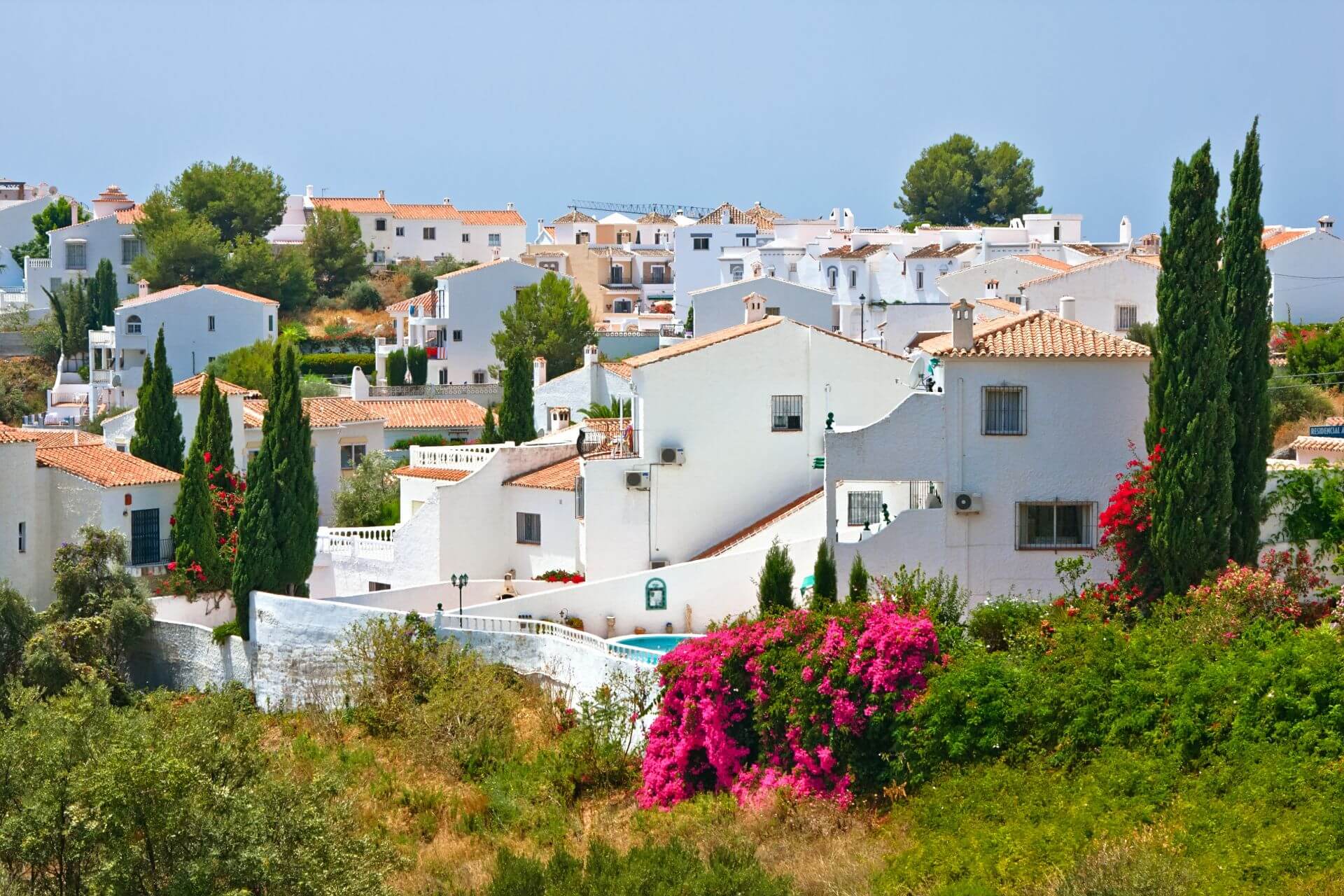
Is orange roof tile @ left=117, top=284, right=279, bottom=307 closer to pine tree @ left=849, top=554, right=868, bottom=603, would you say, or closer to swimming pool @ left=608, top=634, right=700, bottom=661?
swimming pool @ left=608, top=634, right=700, bottom=661

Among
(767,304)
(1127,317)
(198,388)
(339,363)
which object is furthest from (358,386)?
(1127,317)

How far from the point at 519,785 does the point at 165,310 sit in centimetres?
6119

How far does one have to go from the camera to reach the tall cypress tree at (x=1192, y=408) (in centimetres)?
3253

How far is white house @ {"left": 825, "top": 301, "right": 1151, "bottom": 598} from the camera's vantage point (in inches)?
1387

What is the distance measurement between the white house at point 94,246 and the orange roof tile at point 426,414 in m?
39.2

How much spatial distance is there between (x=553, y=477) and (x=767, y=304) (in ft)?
86.5

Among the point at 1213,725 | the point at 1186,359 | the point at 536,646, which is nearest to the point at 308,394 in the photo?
the point at 536,646

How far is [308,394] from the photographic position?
79.8 meters

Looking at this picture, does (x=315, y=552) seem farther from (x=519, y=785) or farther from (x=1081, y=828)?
(x=1081, y=828)

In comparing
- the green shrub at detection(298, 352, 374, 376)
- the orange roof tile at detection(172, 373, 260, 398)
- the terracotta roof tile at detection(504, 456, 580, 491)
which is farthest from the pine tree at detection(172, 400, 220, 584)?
the green shrub at detection(298, 352, 374, 376)

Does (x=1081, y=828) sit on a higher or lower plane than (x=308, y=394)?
lower

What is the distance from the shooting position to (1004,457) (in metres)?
35.4

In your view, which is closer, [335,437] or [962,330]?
[962,330]

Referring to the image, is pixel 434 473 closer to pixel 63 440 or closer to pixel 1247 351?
pixel 63 440
